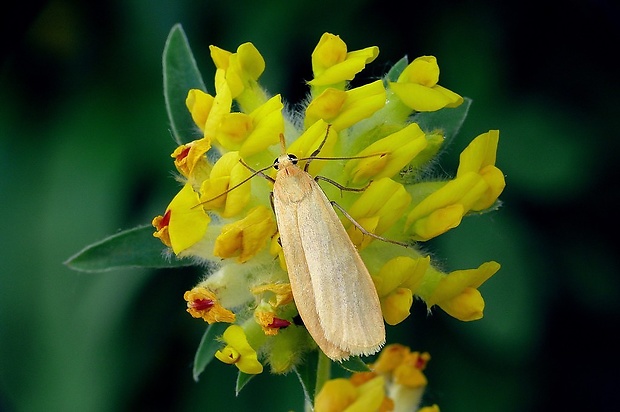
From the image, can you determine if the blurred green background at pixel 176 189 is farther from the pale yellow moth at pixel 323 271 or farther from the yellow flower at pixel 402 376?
the pale yellow moth at pixel 323 271

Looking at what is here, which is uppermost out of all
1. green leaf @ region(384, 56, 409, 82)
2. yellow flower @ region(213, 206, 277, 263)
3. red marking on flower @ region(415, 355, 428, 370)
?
green leaf @ region(384, 56, 409, 82)

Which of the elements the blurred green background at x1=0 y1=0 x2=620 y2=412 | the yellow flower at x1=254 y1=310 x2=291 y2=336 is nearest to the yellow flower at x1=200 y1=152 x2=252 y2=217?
the yellow flower at x1=254 y1=310 x2=291 y2=336

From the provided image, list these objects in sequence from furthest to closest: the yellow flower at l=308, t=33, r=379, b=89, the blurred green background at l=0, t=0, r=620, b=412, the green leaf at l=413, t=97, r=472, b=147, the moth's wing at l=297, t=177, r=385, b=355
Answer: the blurred green background at l=0, t=0, r=620, b=412 < the green leaf at l=413, t=97, r=472, b=147 < the yellow flower at l=308, t=33, r=379, b=89 < the moth's wing at l=297, t=177, r=385, b=355

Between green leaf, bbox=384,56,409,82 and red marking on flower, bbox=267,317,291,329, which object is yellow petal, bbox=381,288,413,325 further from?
green leaf, bbox=384,56,409,82

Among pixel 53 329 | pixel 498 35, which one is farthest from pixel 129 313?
pixel 498 35

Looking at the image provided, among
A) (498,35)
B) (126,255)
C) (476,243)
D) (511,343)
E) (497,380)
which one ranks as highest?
(126,255)

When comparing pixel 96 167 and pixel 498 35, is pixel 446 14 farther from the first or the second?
pixel 96 167
